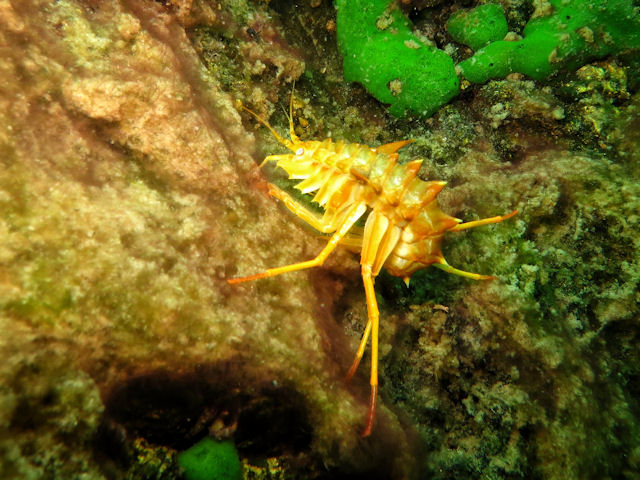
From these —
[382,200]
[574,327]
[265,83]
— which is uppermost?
[265,83]

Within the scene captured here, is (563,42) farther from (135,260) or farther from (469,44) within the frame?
(135,260)

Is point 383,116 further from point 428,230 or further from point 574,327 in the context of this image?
point 574,327

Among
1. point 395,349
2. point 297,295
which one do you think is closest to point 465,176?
point 395,349

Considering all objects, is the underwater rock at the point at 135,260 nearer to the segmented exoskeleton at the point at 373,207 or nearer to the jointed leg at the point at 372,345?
the jointed leg at the point at 372,345

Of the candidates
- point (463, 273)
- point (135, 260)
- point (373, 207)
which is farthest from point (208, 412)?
point (463, 273)

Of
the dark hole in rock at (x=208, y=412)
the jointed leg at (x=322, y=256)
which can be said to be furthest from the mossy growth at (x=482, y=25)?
the dark hole in rock at (x=208, y=412)

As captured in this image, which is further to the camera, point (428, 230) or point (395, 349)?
point (395, 349)

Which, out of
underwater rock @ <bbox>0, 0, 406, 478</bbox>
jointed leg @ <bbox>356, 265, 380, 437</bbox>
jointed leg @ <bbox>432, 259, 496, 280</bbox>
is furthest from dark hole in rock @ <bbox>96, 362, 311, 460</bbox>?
jointed leg @ <bbox>432, 259, 496, 280</bbox>
